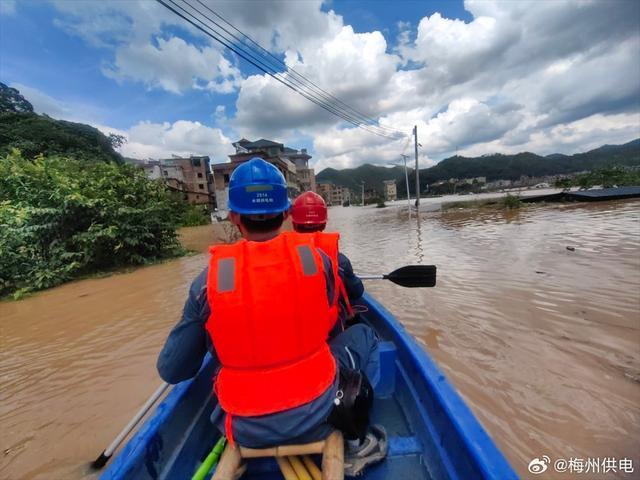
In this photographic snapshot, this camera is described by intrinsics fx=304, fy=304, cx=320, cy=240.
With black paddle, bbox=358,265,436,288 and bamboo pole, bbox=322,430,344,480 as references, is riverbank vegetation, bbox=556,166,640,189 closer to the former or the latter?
black paddle, bbox=358,265,436,288

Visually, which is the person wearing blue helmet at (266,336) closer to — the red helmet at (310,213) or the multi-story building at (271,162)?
the red helmet at (310,213)

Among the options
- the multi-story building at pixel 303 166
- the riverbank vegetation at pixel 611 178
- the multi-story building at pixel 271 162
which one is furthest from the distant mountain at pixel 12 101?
the riverbank vegetation at pixel 611 178

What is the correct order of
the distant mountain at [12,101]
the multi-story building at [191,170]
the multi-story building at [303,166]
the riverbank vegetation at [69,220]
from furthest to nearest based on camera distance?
the multi-story building at [303,166], the multi-story building at [191,170], the distant mountain at [12,101], the riverbank vegetation at [69,220]

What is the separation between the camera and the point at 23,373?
4180 millimetres

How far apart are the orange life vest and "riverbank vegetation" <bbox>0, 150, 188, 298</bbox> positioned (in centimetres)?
984

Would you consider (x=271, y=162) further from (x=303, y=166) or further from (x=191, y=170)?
(x=303, y=166)

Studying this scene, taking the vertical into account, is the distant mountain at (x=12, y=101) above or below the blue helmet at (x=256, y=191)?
above

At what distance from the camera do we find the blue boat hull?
1.40 m

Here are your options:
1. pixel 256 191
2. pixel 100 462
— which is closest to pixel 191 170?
pixel 100 462

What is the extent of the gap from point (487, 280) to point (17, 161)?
13235mm

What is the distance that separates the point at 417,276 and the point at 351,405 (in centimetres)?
292

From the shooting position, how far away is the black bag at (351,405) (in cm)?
146

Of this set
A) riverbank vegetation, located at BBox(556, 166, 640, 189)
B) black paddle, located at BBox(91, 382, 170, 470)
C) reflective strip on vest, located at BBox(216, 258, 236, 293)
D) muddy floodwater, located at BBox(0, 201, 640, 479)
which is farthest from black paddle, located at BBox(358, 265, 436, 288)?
riverbank vegetation, located at BBox(556, 166, 640, 189)

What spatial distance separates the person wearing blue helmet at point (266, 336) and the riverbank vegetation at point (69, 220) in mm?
9725
